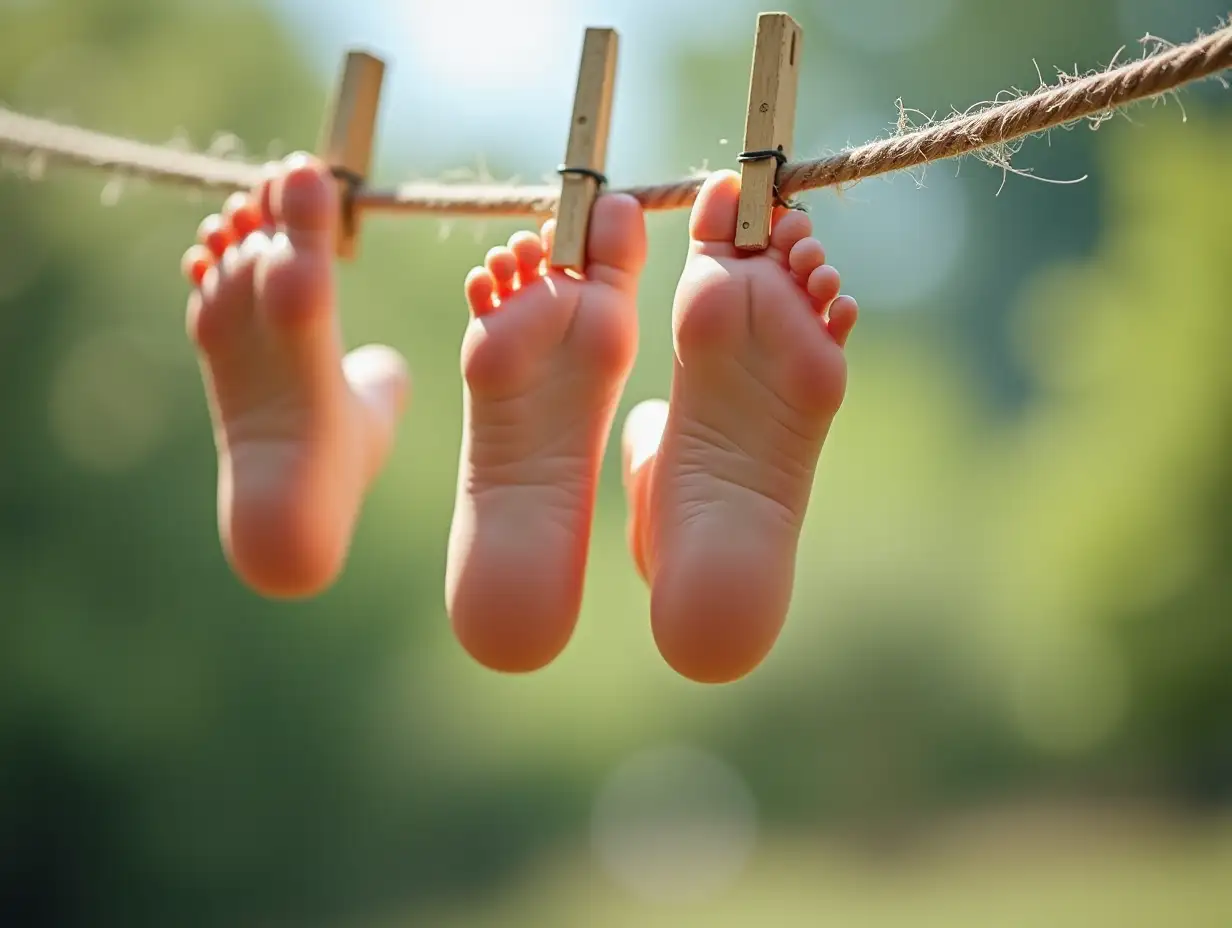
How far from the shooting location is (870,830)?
17.8ft

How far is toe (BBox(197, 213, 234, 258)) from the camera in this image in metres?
0.90

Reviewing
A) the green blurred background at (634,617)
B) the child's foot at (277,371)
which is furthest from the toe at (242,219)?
the green blurred background at (634,617)

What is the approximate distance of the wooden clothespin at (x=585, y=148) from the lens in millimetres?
768

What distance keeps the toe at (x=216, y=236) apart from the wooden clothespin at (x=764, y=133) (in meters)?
0.40

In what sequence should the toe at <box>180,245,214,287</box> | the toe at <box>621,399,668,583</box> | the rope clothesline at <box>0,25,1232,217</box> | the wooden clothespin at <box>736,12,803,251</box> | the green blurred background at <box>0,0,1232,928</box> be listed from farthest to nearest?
the green blurred background at <box>0,0,1232,928</box> → the toe at <box>180,245,214,287</box> → the toe at <box>621,399,668,583</box> → the wooden clothespin at <box>736,12,803,251</box> → the rope clothesline at <box>0,25,1232,217</box>

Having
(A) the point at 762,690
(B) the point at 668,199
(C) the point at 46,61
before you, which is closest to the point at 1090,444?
(A) the point at 762,690

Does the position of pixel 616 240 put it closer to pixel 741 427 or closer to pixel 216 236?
pixel 741 427

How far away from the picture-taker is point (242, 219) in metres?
0.90

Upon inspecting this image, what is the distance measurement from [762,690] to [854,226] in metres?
1.78

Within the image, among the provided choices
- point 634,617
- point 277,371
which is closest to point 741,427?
point 277,371

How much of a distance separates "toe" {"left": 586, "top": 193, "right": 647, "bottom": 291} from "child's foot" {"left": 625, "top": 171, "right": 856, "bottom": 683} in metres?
0.06

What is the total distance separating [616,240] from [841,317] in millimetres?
152

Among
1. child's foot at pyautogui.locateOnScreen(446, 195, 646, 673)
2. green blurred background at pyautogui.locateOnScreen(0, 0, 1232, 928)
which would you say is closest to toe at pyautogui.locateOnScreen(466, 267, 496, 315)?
child's foot at pyautogui.locateOnScreen(446, 195, 646, 673)

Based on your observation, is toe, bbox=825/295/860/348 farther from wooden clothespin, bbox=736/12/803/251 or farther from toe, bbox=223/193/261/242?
toe, bbox=223/193/261/242
